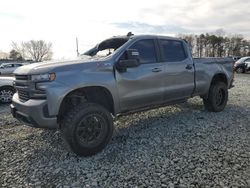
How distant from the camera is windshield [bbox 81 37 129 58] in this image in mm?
5148

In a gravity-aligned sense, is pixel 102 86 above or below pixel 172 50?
below

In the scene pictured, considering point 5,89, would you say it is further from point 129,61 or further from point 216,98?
point 216,98

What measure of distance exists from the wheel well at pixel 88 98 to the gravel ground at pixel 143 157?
708 millimetres

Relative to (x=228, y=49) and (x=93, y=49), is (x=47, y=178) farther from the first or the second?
(x=228, y=49)

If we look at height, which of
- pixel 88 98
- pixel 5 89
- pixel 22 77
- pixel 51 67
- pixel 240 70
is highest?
pixel 51 67

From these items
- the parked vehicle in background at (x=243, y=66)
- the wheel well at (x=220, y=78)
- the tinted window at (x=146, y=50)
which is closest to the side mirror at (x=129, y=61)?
the tinted window at (x=146, y=50)

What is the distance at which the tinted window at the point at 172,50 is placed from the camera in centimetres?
553

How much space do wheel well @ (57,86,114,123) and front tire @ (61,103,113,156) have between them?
0.77ft

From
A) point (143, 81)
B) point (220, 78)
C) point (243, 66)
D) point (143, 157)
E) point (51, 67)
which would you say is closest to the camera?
point (51, 67)

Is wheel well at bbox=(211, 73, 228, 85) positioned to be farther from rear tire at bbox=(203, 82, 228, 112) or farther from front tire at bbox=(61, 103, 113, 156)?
front tire at bbox=(61, 103, 113, 156)

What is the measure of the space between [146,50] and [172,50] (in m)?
0.87

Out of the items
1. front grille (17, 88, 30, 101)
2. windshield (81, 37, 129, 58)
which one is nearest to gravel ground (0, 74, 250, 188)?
front grille (17, 88, 30, 101)

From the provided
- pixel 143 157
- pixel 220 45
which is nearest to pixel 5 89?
pixel 143 157

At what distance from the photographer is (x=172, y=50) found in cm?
577
